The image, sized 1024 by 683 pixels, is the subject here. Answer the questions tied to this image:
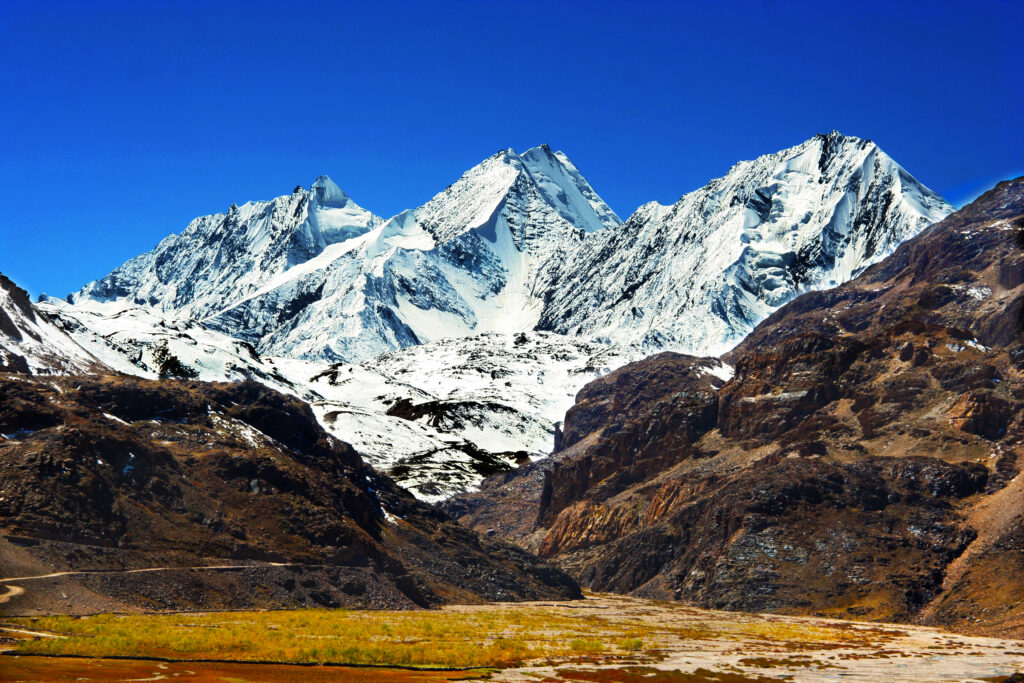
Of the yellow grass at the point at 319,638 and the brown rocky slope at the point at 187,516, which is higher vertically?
the brown rocky slope at the point at 187,516

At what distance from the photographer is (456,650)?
108m

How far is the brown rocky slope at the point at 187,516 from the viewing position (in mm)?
127750

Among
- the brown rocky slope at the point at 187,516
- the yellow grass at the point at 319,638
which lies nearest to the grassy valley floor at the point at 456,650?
the yellow grass at the point at 319,638

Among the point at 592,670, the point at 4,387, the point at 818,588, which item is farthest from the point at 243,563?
the point at 818,588

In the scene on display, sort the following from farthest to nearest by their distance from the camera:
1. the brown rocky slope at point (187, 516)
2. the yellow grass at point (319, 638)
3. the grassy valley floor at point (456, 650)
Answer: the brown rocky slope at point (187, 516) < the yellow grass at point (319, 638) < the grassy valley floor at point (456, 650)

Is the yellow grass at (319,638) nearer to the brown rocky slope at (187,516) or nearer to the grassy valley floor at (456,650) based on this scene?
the grassy valley floor at (456,650)

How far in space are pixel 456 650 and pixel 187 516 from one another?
181 ft

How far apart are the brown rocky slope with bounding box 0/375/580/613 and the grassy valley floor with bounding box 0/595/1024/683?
25.9ft

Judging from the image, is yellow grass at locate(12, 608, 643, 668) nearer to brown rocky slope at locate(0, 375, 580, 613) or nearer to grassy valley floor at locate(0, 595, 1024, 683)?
grassy valley floor at locate(0, 595, 1024, 683)

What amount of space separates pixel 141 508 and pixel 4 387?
29.1 metres

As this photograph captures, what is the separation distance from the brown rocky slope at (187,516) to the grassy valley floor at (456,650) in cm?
789

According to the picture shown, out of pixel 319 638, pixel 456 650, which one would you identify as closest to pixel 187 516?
pixel 319 638

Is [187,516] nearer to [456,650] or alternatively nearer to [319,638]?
[319,638]

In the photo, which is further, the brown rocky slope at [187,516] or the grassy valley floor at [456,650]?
the brown rocky slope at [187,516]
